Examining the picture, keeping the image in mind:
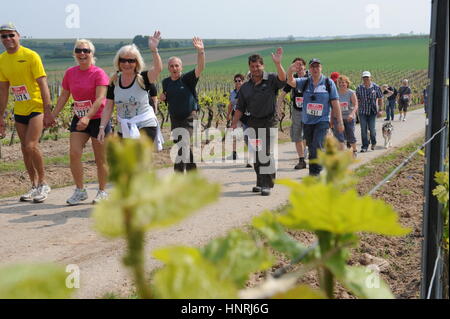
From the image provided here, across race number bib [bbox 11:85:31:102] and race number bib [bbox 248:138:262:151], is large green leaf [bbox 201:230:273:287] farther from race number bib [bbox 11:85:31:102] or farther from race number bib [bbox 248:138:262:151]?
race number bib [bbox 248:138:262:151]

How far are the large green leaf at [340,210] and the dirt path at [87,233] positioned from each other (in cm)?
301

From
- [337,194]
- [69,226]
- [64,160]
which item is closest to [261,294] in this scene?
[337,194]

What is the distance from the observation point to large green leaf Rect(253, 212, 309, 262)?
770 mm

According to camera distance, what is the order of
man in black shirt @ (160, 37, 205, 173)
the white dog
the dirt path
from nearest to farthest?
the dirt path → man in black shirt @ (160, 37, 205, 173) → the white dog

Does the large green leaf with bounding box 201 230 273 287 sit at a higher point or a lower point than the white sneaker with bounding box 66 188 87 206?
higher

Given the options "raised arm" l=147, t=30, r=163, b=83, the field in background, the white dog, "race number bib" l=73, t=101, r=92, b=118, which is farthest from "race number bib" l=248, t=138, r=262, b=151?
the field in background

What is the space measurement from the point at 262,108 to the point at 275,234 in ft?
22.4

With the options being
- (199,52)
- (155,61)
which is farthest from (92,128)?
(199,52)

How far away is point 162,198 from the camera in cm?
46

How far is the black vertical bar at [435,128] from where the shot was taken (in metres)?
3.28

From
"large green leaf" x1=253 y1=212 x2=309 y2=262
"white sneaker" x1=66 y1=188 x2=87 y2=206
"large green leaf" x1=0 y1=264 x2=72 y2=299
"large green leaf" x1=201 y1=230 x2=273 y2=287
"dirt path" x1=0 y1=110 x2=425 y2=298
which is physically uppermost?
"large green leaf" x1=0 y1=264 x2=72 y2=299

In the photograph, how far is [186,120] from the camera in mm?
7523

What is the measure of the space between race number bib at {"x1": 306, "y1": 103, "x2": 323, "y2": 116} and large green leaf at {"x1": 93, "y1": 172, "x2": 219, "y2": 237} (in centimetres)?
793
